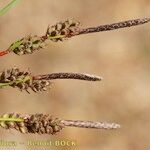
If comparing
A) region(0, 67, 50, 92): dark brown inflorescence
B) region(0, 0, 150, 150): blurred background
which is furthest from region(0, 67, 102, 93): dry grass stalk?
region(0, 0, 150, 150): blurred background

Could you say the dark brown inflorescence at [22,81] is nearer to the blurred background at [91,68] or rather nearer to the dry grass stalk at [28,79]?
the dry grass stalk at [28,79]

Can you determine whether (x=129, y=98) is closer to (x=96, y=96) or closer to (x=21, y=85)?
(x=96, y=96)

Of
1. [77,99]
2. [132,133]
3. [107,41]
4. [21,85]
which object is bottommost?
[21,85]

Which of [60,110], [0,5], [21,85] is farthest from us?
[0,5]

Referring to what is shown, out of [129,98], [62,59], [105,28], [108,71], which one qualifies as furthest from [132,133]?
[105,28]

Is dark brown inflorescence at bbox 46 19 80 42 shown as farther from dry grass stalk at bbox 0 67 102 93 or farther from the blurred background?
the blurred background

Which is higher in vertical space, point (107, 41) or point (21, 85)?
point (107, 41)

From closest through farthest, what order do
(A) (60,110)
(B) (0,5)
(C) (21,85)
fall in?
1. (C) (21,85)
2. (A) (60,110)
3. (B) (0,5)
